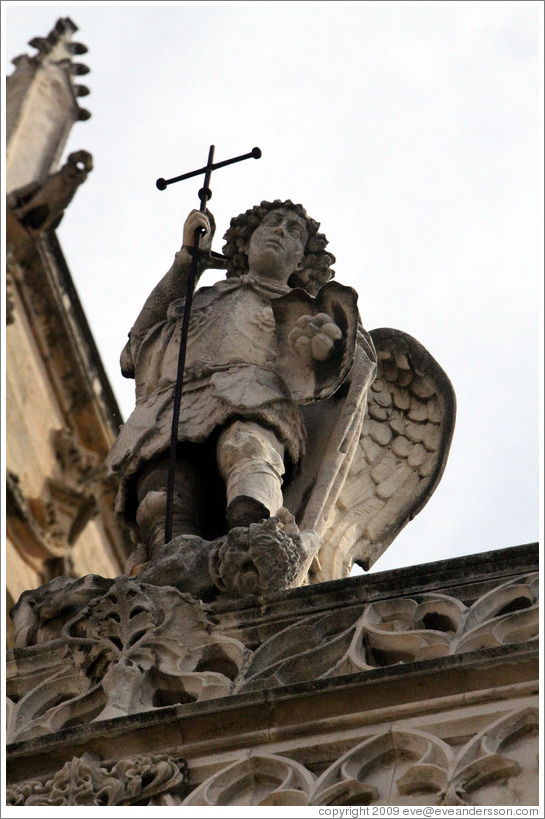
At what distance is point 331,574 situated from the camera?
8.49 metres

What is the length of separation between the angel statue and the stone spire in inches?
751

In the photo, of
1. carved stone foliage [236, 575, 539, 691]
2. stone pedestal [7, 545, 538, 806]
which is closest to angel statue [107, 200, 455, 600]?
stone pedestal [7, 545, 538, 806]

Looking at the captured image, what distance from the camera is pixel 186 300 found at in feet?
29.0

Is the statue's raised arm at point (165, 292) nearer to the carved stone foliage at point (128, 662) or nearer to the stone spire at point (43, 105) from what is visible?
the carved stone foliage at point (128, 662)

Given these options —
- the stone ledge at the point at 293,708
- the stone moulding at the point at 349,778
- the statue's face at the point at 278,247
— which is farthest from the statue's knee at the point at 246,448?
the stone moulding at the point at 349,778

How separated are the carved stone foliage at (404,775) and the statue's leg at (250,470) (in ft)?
6.19

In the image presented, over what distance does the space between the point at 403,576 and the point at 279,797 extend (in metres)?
1.12

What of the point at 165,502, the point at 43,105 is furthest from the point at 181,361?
the point at 43,105

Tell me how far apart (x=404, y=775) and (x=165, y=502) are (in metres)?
2.67

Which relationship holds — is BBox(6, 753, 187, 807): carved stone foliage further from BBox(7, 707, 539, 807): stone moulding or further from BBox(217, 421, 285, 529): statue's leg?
BBox(217, 421, 285, 529): statue's leg

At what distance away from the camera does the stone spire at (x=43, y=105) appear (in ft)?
94.1

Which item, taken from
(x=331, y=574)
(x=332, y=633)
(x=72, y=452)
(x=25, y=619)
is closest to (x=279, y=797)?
(x=332, y=633)

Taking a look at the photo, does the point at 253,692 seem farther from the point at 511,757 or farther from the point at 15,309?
the point at 15,309

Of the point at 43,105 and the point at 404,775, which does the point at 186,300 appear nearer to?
the point at 404,775
